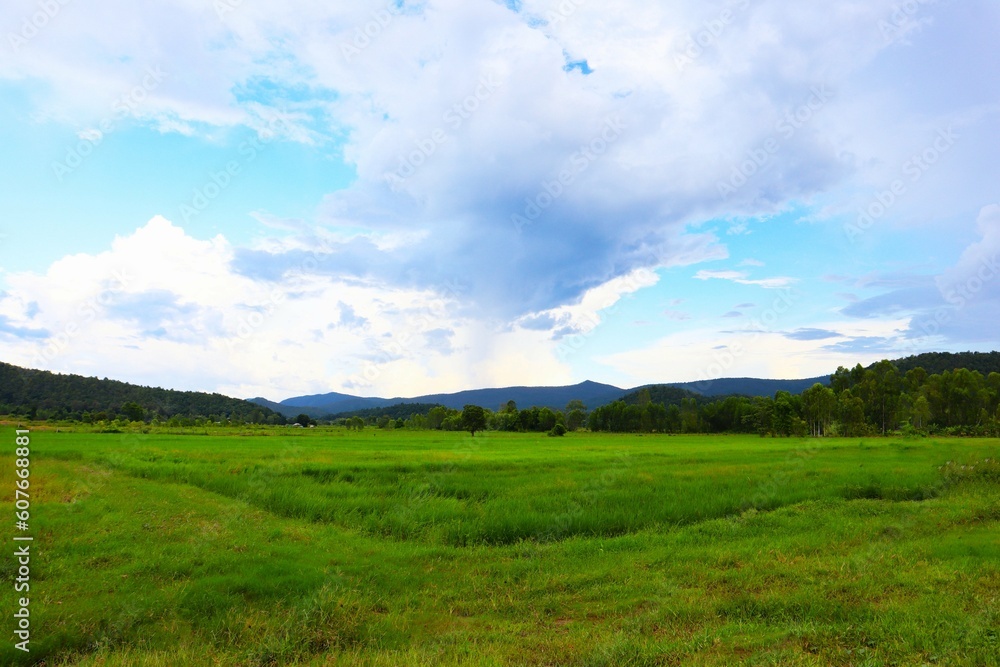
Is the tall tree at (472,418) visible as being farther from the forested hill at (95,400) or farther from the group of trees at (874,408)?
the forested hill at (95,400)

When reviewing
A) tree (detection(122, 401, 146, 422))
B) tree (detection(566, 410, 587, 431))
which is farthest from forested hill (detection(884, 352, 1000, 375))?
tree (detection(122, 401, 146, 422))

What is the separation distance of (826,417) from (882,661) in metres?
102

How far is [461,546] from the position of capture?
13297 mm

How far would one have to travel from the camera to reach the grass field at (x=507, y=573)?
23.0 feet

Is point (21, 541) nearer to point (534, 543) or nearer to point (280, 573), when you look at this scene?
point (280, 573)

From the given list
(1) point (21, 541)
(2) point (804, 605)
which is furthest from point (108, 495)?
(2) point (804, 605)

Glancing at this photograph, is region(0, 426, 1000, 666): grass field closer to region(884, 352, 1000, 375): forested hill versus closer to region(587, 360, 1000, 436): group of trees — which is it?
region(587, 360, 1000, 436): group of trees

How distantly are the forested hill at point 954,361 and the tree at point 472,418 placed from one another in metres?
102

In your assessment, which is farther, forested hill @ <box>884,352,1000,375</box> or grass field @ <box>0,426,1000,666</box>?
forested hill @ <box>884,352,1000,375</box>

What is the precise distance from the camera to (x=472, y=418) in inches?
3856

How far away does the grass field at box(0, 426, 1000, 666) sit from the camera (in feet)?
23.0

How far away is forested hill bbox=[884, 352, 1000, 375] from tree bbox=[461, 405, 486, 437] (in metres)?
102

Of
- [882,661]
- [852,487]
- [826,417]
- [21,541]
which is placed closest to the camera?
[882,661]

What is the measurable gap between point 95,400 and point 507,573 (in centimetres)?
11754
